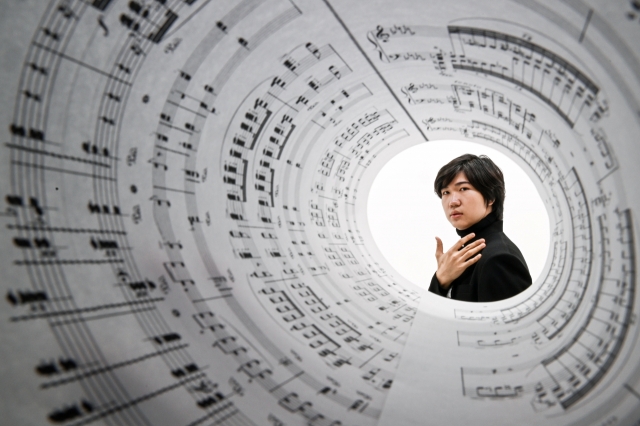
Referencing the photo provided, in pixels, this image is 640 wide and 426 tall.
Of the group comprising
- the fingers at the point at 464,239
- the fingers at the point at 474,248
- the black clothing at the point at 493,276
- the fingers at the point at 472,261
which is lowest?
the black clothing at the point at 493,276

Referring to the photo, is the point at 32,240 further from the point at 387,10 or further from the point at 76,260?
the point at 387,10

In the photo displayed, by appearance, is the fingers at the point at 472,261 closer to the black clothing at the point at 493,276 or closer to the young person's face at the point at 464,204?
the black clothing at the point at 493,276

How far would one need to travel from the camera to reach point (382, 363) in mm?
744

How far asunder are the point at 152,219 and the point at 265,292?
23 centimetres

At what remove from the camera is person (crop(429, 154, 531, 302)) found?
138 cm

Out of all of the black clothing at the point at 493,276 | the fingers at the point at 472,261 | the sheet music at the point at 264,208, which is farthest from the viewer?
the fingers at the point at 472,261

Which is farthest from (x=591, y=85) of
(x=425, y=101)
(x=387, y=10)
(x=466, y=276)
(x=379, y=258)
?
(x=466, y=276)

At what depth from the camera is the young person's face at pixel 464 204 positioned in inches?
57.4

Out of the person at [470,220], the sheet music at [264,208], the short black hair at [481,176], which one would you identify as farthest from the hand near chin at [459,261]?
the sheet music at [264,208]

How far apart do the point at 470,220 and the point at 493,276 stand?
28 centimetres

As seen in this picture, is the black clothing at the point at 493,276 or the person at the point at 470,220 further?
the person at the point at 470,220

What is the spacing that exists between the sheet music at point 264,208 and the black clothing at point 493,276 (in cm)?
32

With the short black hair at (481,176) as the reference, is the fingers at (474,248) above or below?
below

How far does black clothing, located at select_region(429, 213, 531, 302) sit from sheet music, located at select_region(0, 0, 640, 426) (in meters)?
0.32
